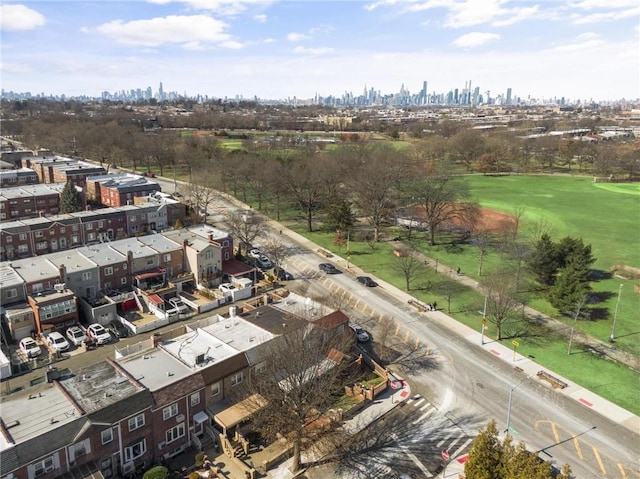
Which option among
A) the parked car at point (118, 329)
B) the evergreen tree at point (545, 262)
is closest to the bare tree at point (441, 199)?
the evergreen tree at point (545, 262)

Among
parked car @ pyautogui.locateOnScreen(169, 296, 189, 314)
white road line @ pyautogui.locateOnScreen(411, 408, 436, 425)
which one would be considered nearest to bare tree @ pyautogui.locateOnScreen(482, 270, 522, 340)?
white road line @ pyautogui.locateOnScreen(411, 408, 436, 425)

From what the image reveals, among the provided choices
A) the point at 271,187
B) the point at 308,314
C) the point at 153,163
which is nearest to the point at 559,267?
the point at 308,314

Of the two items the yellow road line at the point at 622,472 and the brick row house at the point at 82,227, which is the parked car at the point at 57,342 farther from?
A: the yellow road line at the point at 622,472

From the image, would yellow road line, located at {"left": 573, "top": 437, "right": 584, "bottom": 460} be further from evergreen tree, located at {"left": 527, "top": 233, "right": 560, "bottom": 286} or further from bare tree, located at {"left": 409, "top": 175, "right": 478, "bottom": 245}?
bare tree, located at {"left": 409, "top": 175, "right": 478, "bottom": 245}

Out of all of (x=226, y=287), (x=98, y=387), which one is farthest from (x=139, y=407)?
(x=226, y=287)

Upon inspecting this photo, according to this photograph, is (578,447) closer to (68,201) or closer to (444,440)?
(444,440)

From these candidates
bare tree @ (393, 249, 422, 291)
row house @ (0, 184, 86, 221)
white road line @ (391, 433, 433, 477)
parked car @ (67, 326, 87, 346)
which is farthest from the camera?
row house @ (0, 184, 86, 221)
